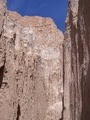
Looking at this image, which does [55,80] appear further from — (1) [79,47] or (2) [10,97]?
(1) [79,47]

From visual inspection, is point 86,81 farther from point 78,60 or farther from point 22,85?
point 22,85

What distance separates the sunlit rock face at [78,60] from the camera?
8680mm

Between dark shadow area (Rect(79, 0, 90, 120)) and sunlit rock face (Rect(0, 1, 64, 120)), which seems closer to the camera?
dark shadow area (Rect(79, 0, 90, 120))

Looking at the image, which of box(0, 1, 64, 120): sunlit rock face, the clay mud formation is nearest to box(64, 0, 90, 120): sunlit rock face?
the clay mud formation

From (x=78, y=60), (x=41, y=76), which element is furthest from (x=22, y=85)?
(x=78, y=60)

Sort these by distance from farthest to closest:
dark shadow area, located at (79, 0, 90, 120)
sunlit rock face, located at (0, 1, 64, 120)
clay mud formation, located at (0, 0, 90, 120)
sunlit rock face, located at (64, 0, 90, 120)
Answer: sunlit rock face, located at (0, 1, 64, 120)
clay mud formation, located at (0, 0, 90, 120)
sunlit rock face, located at (64, 0, 90, 120)
dark shadow area, located at (79, 0, 90, 120)

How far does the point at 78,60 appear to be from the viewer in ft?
33.6

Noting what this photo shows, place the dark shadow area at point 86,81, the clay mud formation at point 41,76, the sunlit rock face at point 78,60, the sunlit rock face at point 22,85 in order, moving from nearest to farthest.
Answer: the dark shadow area at point 86,81 → the sunlit rock face at point 78,60 → the clay mud formation at point 41,76 → the sunlit rock face at point 22,85

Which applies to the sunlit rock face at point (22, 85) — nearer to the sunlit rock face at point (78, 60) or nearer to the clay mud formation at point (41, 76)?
the clay mud formation at point (41, 76)

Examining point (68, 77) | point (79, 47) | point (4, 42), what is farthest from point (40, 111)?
point (79, 47)

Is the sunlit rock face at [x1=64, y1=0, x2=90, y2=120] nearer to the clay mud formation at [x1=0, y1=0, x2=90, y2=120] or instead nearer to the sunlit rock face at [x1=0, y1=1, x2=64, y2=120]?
the clay mud formation at [x1=0, y1=0, x2=90, y2=120]

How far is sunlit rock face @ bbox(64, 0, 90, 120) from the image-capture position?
868 cm

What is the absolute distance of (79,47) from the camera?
402 inches

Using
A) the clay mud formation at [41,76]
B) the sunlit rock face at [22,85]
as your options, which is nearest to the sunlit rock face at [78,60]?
the clay mud formation at [41,76]
